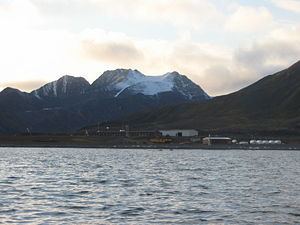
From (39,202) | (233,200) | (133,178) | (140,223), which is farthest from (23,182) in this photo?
(140,223)

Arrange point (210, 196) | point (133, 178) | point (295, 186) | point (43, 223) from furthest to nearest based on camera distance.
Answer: point (133, 178) < point (295, 186) < point (210, 196) < point (43, 223)

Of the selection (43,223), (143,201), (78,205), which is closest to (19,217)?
(43,223)

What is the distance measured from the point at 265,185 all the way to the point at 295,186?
11.8 ft

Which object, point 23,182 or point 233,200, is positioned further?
point 23,182

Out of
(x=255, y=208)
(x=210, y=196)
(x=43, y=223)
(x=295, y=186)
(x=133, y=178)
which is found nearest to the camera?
(x=43, y=223)

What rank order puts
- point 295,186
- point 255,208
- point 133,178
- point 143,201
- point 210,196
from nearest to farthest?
point 255,208 → point 143,201 → point 210,196 → point 295,186 → point 133,178

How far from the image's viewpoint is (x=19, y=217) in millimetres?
43938

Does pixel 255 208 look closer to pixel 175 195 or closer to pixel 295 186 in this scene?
pixel 175 195

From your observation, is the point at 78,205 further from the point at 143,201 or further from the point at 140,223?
the point at 140,223

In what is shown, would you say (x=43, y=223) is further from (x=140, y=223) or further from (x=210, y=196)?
(x=210, y=196)

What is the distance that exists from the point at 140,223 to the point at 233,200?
15985 mm

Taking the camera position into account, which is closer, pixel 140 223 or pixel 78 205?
pixel 140 223

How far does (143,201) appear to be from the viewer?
54.0m

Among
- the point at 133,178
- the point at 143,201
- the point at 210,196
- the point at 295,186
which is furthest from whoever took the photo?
the point at 133,178
